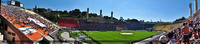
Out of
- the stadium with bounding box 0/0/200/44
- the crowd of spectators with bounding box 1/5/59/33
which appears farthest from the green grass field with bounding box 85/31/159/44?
the crowd of spectators with bounding box 1/5/59/33

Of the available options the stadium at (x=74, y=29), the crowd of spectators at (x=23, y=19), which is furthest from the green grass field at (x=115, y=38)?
the crowd of spectators at (x=23, y=19)

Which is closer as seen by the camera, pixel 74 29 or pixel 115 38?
pixel 115 38

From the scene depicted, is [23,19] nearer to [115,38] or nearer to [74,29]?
[115,38]

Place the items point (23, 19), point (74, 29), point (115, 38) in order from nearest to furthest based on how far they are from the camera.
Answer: point (23, 19) → point (115, 38) → point (74, 29)

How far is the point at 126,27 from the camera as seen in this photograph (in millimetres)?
24062

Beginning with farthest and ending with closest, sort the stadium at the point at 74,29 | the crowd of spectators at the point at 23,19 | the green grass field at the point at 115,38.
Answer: the green grass field at the point at 115,38 → the crowd of spectators at the point at 23,19 → the stadium at the point at 74,29

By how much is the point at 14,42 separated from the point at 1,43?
2.31ft

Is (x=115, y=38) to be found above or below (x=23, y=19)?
below

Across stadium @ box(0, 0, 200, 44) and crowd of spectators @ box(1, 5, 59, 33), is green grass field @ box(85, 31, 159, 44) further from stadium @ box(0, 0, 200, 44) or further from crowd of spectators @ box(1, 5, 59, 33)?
crowd of spectators @ box(1, 5, 59, 33)

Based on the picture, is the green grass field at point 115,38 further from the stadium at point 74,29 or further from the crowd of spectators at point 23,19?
the crowd of spectators at point 23,19

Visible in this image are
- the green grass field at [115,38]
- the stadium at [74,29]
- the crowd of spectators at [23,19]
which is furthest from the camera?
the green grass field at [115,38]

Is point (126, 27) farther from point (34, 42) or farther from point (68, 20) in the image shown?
point (34, 42)

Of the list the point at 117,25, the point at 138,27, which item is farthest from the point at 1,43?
the point at 138,27

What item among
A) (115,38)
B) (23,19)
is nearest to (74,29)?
(115,38)
